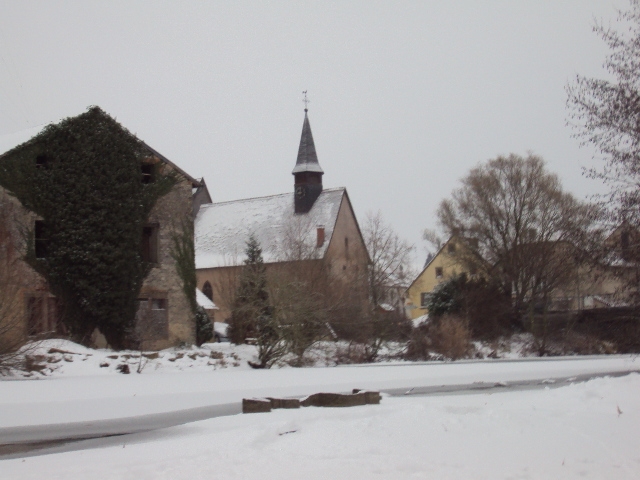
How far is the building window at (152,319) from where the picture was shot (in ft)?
108

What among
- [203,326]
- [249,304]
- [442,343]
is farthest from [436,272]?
[249,304]

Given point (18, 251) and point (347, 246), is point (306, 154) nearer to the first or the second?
point (347, 246)

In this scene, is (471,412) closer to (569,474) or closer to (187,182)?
(569,474)

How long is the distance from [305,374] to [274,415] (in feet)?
47.2

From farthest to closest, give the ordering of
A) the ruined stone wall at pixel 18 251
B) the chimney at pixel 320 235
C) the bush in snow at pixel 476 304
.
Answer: the chimney at pixel 320 235
the bush in snow at pixel 476 304
the ruined stone wall at pixel 18 251

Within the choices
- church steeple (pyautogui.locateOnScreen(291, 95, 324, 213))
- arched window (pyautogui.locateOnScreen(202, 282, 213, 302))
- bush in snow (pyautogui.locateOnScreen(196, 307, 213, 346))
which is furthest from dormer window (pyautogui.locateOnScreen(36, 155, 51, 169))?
church steeple (pyautogui.locateOnScreen(291, 95, 324, 213))

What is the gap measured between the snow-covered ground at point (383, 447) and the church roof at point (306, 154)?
49832 mm

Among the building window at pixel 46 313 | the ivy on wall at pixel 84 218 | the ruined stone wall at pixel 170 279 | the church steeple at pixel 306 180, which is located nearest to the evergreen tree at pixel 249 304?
the ruined stone wall at pixel 170 279

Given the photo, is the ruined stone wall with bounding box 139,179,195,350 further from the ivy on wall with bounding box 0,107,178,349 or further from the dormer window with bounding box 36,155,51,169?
the dormer window with bounding box 36,155,51,169

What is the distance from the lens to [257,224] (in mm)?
64250

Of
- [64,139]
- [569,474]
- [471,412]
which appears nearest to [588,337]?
[64,139]

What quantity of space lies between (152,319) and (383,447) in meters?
24.7

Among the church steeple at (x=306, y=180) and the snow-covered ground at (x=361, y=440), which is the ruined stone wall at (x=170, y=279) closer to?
the snow-covered ground at (x=361, y=440)

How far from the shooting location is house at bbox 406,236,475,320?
51312 millimetres
